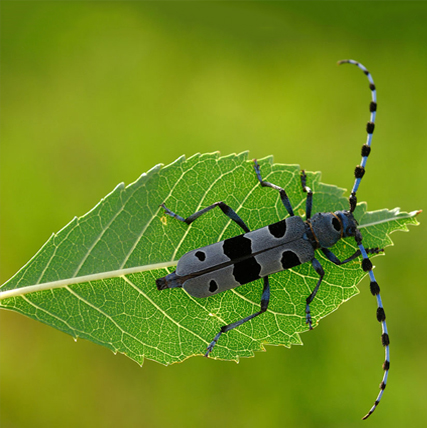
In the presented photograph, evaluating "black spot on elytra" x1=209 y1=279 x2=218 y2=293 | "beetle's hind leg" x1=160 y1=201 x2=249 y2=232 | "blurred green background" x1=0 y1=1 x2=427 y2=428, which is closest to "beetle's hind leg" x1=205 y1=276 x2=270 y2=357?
"black spot on elytra" x1=209 y1=279 x2=218 y2=293

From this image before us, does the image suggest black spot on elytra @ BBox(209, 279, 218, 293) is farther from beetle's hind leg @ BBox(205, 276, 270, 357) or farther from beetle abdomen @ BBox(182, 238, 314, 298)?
beetle's hind leg @ BBox(205, 276, 270, 357)

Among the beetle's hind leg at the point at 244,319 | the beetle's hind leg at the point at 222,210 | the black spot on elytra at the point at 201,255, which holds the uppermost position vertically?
the beetle's hind leg at the point at 222,210

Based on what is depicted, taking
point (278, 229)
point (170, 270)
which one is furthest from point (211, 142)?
point (170, 270)

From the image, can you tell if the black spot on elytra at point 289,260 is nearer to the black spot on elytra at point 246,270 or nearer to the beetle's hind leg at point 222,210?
the black spot on elytra at point 246,270

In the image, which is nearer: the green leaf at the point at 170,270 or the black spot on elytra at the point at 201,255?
the green leaf at the point at 170,270

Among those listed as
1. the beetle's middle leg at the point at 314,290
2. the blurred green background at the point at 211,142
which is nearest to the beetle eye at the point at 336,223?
the beetle's middle leg at the point at 314,290
